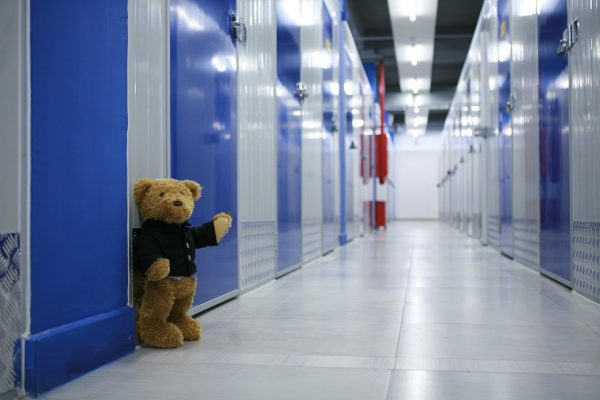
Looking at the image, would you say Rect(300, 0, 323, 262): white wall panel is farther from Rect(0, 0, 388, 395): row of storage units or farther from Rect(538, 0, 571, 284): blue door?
Rect(538, 0, 571, 284): blue door

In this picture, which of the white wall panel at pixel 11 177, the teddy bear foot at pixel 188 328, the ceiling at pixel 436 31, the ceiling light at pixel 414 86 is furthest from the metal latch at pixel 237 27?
the ceiling light at pixel 414 86

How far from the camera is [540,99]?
231 inches

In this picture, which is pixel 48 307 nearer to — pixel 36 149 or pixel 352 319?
pixel 36 149

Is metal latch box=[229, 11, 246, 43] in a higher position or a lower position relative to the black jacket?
higher

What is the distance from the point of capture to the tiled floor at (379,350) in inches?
Result: 92.6

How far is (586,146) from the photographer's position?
438 centimetres

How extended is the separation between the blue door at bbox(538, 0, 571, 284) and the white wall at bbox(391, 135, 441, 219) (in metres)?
30.1

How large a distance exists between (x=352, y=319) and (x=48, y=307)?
192 cm

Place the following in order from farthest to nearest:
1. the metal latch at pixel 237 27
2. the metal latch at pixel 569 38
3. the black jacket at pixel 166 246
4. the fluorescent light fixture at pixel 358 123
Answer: the fluorescent light fixture at pixel 358 123 → the metal latch at pixel 237 27 → the metal latch at pixel 569 38 → the black jacket at pixel 166 246

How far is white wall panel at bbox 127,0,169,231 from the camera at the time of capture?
3037mm

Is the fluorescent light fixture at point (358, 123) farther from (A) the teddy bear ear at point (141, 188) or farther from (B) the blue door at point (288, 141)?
(A) the teddy bear ear at point (141, 188)

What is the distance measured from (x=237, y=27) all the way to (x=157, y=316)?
2.46 metres

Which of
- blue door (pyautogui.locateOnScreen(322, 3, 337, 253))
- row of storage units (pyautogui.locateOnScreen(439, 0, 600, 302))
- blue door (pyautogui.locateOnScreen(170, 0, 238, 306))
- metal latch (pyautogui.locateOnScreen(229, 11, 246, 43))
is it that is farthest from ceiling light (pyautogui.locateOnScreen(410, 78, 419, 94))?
blue door (pyautogui.locateOnScreen(170, 0, 238, 306))

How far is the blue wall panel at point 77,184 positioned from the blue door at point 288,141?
353 cm
